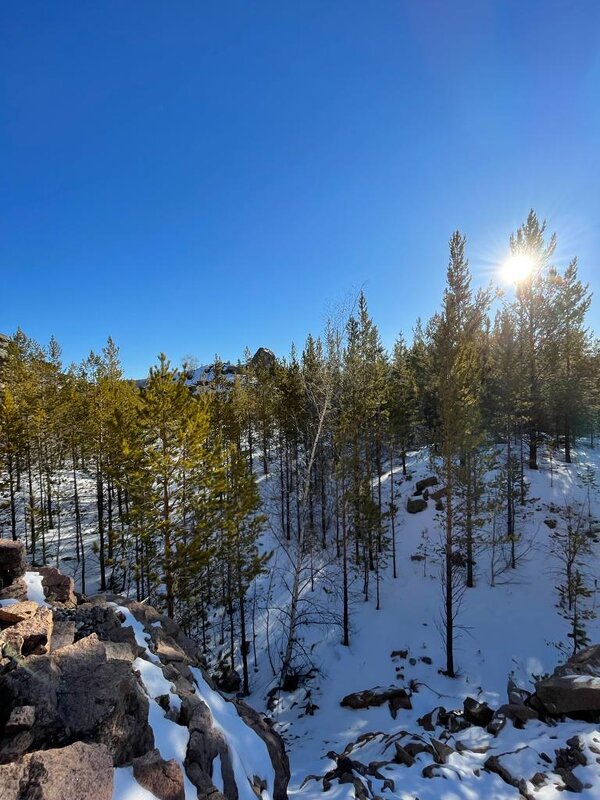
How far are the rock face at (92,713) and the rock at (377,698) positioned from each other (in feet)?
21.0

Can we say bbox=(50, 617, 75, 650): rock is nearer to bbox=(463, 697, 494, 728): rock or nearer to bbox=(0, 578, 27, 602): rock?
bbox=(0, 578, 27, 602): rock

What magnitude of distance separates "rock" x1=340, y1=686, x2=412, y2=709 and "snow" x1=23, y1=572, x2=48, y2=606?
1109 centimetres

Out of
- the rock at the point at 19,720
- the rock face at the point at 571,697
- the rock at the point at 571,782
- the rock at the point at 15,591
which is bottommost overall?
the rock face at the point at 571,697

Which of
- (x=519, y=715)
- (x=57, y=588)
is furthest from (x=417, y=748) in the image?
(x=57, y=588)

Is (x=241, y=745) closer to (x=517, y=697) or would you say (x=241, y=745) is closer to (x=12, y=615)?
(x=12, y=615)

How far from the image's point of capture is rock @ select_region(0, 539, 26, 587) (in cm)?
661

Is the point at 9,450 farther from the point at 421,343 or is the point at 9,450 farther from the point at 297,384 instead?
the point at 421,343

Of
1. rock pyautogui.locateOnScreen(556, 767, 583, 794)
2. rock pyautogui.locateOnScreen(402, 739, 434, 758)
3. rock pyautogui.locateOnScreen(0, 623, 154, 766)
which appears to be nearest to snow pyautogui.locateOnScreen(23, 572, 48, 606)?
rock pyautogui.locateOnScreen(0, 623, 154, 766)

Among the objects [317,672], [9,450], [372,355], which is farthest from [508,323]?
→ [9,450]

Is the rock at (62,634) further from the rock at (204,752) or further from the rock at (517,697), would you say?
the rock at (517,697)

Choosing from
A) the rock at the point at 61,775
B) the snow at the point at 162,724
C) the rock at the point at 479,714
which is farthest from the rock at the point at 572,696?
the rock at the point at 61,775

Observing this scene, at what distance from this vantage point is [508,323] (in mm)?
23312

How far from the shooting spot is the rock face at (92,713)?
10.6ft

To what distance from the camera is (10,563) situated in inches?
262
